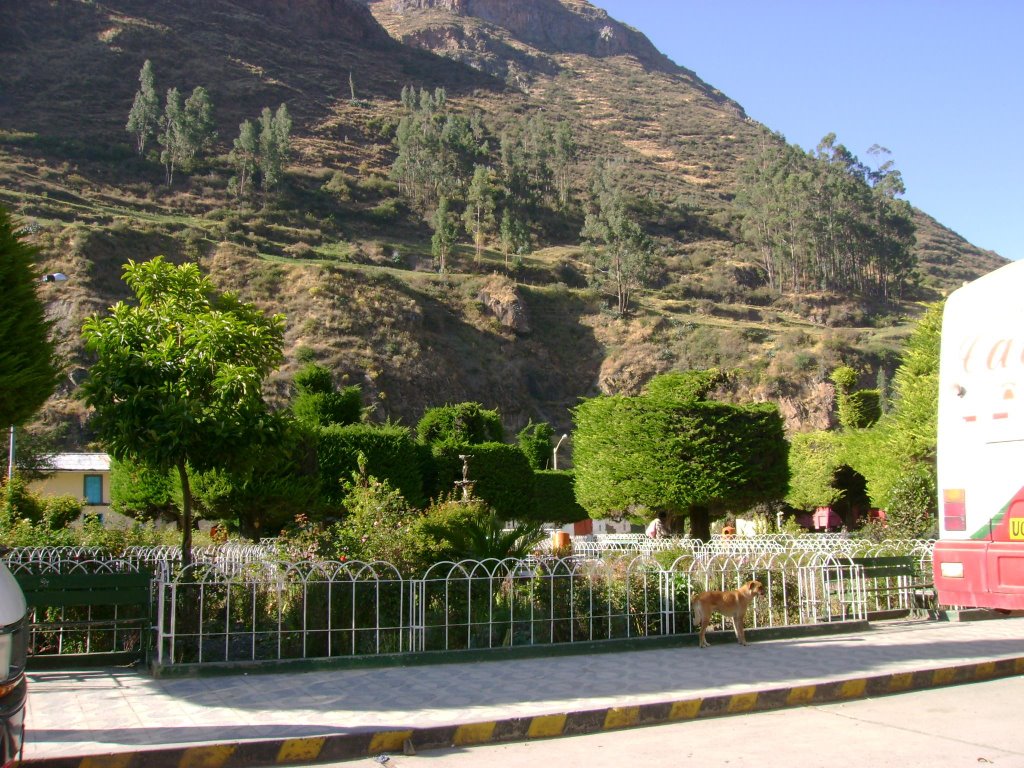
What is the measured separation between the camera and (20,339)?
900 centimetres

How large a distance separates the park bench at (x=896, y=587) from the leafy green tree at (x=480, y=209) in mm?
73120

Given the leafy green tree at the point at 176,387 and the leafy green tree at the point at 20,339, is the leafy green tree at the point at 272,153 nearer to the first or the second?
the leafy green tree at the point at 176,387

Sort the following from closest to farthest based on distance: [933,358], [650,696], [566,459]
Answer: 1. [650,696]
2. [933,358]
3. [566,459]

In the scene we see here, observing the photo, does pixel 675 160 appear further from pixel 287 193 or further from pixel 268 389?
pixel 268 389

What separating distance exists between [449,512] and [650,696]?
8121 mm

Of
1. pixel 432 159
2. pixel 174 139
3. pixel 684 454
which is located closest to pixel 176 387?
pixel 684 454

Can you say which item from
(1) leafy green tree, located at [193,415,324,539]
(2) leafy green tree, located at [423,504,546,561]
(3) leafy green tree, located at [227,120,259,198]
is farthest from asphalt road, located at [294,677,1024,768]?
(3) leafy green tree, located at [227,120,259,198]

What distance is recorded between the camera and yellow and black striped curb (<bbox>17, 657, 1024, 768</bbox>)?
19.3 feet

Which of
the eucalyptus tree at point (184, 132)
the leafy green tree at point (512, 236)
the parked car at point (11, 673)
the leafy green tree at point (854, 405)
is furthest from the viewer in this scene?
the eucalyptus tree at point (184, 132)

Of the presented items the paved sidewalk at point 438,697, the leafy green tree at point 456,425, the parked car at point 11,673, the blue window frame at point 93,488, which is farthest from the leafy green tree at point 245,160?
the parked car at point 11,673

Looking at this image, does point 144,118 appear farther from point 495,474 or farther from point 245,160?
point 495,474

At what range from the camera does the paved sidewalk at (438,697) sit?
6.20 metres

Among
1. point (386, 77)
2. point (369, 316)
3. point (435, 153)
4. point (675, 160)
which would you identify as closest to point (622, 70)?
point (675, 160)

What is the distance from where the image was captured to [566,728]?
6.97 m
